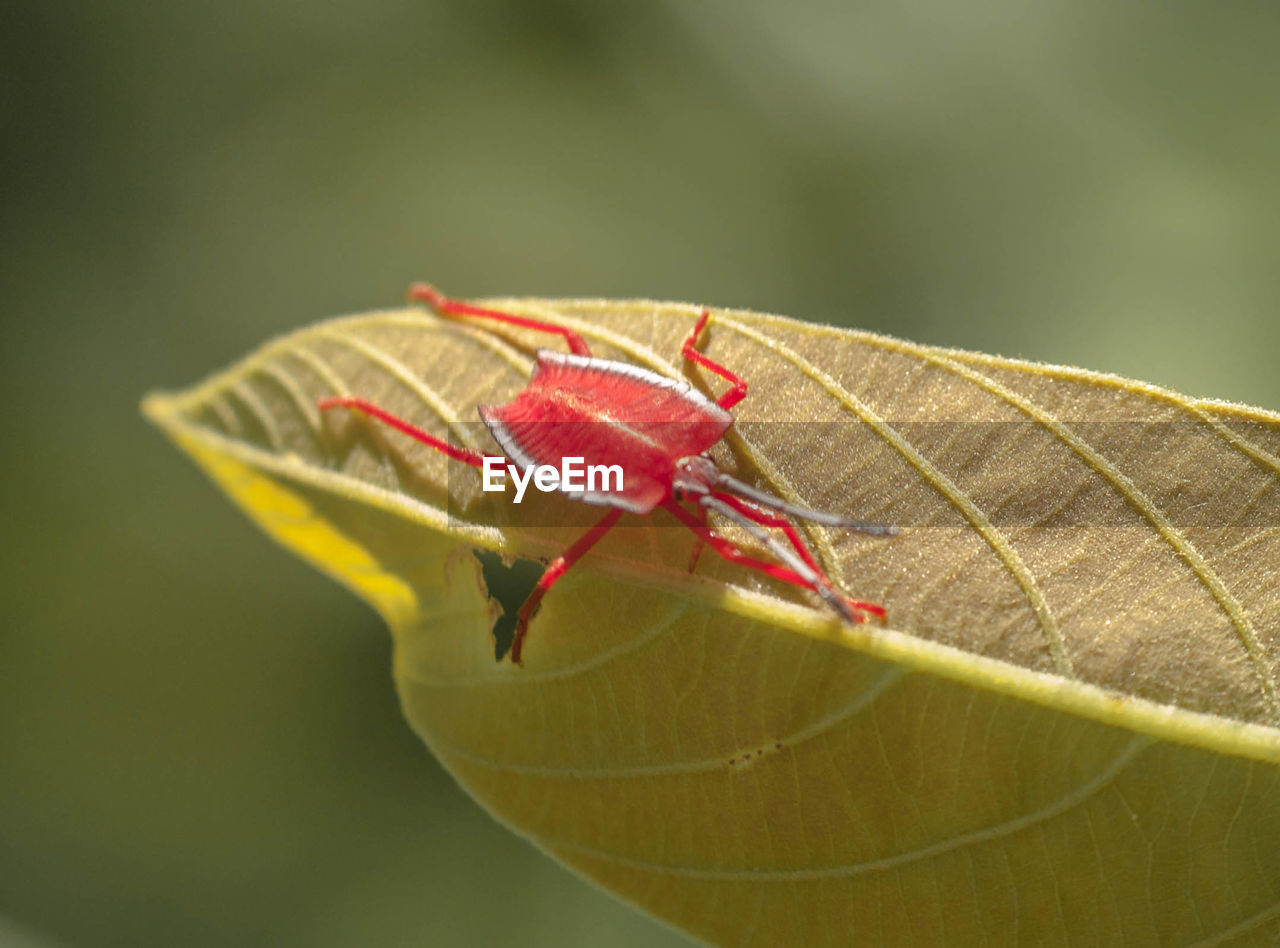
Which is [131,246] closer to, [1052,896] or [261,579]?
[261,579]

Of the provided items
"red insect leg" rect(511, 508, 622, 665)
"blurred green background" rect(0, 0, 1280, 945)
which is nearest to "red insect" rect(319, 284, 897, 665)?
"red insect leg" rect(511, 508, 622, 665)

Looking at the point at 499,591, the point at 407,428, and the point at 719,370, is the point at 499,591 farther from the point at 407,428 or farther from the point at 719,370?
the point at 719,370

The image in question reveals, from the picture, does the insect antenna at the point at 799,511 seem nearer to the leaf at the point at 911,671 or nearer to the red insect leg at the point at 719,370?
the leaf at the point at 911,671

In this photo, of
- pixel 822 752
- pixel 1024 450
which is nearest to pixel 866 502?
pixel 1024 450

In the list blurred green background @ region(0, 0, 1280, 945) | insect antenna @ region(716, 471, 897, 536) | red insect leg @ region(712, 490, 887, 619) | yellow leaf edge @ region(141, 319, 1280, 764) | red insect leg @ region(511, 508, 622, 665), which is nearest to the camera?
yellow leaf edge @ region(141, 319, 1280, 764)

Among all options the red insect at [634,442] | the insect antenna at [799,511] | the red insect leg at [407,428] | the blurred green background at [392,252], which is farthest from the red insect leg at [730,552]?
the blurred green background at [392,252]

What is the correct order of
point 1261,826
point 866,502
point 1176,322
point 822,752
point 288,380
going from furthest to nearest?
point 1176,322
point 288,380
point 866,502
point 822,752
point 1261,826

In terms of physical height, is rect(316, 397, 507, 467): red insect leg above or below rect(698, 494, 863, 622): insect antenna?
below

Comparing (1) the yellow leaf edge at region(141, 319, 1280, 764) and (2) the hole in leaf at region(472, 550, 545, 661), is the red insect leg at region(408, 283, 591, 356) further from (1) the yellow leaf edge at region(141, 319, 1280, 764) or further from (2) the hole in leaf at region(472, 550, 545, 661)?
(2) the hole in leaf at region(472, 550, 545, 661)
